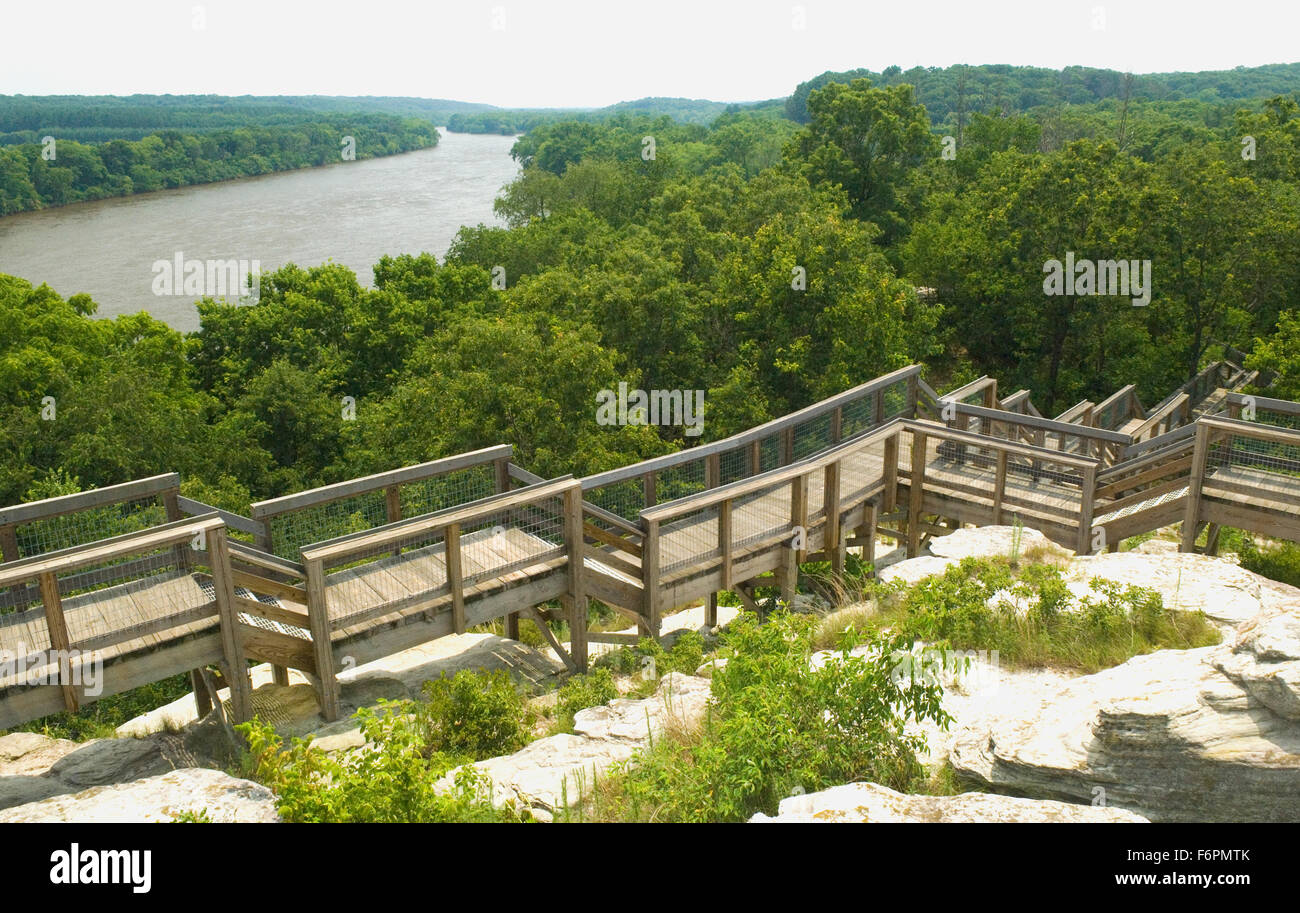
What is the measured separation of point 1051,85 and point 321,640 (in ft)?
611

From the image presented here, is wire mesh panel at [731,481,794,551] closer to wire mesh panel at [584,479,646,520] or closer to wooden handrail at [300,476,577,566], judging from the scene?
wire mesh panel at [584,479,646,520]

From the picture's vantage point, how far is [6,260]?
61844mm

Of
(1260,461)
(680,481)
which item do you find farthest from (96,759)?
(1260,461)

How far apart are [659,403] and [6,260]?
5634 centimetres

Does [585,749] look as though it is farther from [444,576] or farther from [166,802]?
[444,576]

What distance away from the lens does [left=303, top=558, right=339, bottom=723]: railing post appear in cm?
889

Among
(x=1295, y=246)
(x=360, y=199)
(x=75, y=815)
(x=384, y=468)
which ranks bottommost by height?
(x=384, y=468)

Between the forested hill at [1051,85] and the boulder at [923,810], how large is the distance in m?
150

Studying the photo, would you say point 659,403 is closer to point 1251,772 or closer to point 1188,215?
point 1188,215

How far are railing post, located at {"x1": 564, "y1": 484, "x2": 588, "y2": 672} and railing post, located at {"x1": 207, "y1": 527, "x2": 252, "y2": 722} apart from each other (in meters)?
3.29

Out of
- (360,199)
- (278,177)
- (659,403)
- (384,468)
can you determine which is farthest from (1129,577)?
(278,177)

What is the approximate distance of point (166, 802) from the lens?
564 cm

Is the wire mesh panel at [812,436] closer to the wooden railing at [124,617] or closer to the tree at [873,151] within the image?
the wooden railing at [124,617]

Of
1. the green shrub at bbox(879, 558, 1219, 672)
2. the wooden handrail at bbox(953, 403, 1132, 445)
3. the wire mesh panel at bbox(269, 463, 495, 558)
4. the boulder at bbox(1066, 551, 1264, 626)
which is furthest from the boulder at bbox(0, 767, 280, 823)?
the wooden handrail at bbox(953, 403, 1132, 445)
